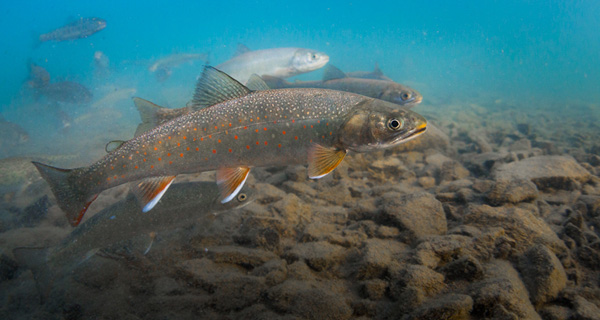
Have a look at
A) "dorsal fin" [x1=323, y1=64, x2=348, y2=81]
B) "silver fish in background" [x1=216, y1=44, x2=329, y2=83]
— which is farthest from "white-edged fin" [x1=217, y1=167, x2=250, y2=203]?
"silver fish in background" [x1=216, y1=44, x2=329, y2=83]

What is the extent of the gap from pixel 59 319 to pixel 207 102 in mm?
2778


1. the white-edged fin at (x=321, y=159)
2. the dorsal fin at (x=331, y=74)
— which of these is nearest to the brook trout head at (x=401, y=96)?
the dorsal fin at (x=331, y=74)

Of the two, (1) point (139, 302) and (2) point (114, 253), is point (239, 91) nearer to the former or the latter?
(1) point (139, 302)

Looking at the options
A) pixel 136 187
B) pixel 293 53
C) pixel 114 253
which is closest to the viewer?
pixel 136 187

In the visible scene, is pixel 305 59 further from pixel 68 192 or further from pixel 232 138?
pixel 68 192

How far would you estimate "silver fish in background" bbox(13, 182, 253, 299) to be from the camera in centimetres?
338

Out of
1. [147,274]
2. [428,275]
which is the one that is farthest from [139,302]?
[428,275]

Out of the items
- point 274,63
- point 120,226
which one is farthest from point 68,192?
point 274,63

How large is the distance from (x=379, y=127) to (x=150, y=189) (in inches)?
106

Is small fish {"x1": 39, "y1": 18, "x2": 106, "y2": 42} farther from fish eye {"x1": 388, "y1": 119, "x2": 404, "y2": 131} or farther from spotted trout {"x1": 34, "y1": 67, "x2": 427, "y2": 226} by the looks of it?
fish eye {"x1": 388, "y1": 119, "x2": 404, "y2": 131}

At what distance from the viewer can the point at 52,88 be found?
23203 mm

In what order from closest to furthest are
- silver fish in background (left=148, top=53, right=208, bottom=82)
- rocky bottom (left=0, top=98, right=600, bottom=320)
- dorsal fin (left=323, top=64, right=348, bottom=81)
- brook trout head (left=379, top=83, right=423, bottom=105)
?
rocky bottom (left=0, top=98, right=600, bottom=320), brook trout head (left=379, top=83, right=423, bottom=105), dorsal fin (left=323, top=64, right=348, bottom=81), silver fish in background (left=148, top=53, right=208, bottom=82)

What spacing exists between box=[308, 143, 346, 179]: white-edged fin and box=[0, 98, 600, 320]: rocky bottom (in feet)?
3.11

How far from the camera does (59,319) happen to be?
2.63m
